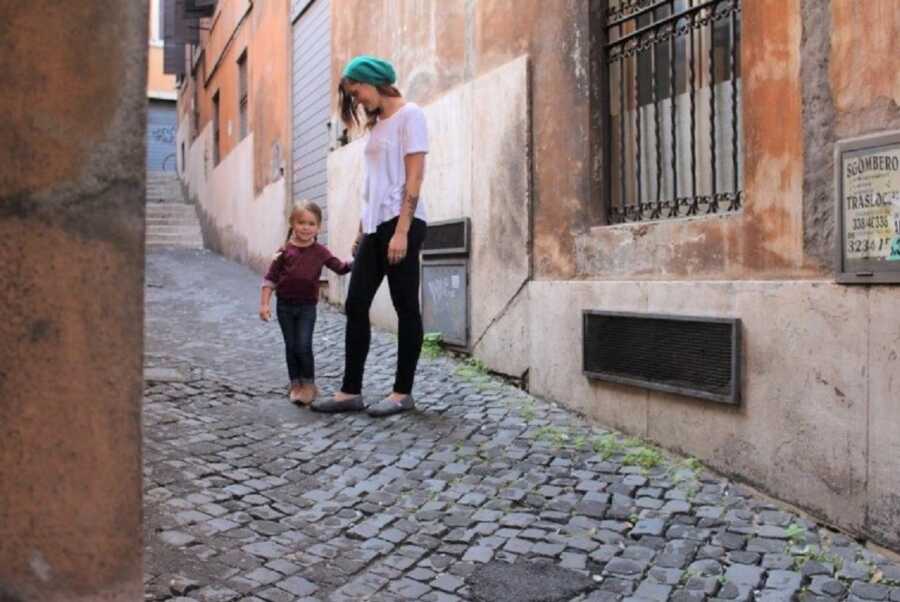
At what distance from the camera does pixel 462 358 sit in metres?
6.18

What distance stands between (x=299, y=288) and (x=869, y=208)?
3.01 metres

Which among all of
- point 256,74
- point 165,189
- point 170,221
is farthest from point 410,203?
point 165,189

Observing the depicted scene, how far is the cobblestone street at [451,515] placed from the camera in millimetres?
2893

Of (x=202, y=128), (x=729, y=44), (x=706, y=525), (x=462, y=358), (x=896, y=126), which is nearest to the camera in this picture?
(x=896, y=126)

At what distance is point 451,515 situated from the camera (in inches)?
136

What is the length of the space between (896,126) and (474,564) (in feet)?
6.74

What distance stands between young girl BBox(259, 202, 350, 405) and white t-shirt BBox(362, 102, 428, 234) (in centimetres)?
56

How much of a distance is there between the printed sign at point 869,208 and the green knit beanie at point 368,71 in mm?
2223

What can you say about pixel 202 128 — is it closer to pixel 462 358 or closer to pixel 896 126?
pixel 462 358

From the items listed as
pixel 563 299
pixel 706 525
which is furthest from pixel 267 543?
pixel 563 299

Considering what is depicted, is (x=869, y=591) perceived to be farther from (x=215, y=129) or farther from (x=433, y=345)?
(x=215, y=129)

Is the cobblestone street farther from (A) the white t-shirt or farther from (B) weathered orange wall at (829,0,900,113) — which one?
(B) weathered orange wall at (829,0,900,113)

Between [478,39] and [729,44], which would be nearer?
[729,44]

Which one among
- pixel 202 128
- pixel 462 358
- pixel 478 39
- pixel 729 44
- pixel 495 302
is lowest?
pixel 462 358
